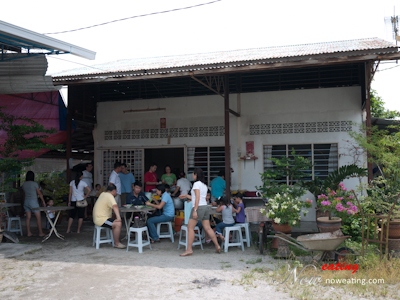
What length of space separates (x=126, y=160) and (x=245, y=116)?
3.96m

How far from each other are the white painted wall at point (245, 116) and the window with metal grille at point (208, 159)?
192mm

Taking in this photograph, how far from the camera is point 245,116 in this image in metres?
10.0

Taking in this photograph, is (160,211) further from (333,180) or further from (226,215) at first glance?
(333,180)

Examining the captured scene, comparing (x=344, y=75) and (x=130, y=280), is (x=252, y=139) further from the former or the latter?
(x=130, y=280)

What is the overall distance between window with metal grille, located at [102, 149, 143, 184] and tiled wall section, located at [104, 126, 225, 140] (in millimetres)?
446

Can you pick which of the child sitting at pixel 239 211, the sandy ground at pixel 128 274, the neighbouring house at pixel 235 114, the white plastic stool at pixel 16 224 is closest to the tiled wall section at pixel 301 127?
the neighbouring house at pixel 235 114

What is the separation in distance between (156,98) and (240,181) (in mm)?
3648

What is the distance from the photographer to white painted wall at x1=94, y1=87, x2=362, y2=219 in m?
9.35

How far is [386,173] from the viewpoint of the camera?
6.61 m

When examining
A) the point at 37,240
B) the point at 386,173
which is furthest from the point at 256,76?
the point at 37,240

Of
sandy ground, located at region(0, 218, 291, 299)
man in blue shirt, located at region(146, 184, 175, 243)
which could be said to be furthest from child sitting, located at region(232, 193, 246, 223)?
man in blue shirt, located at region(146, 184, 175, 243)

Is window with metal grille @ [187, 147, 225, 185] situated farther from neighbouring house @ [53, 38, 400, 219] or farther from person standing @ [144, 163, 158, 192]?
person standing @ [144, 163, 158, 192]

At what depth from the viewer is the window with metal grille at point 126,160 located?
1088cm

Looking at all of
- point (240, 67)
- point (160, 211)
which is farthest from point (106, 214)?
point (240, 67)
